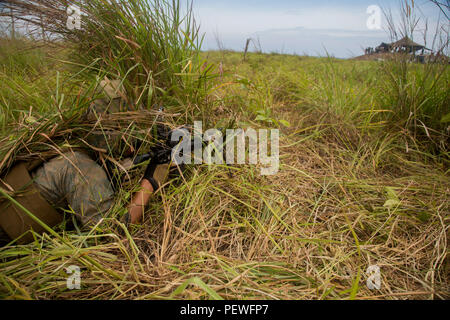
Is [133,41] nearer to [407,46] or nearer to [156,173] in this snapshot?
[156,173]

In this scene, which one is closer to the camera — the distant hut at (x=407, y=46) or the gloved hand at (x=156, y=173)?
the gloved hand at (x=156, y=173)

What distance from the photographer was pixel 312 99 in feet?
8.08

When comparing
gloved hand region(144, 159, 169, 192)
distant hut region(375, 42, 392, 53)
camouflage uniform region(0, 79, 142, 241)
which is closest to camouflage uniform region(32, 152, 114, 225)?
camouflage uniform region(0, 79, 142, 241)

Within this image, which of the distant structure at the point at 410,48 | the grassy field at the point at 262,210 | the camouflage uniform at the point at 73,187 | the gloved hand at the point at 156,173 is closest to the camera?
the grassy field at the point at 262,210

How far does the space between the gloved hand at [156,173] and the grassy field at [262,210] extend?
0.08 m

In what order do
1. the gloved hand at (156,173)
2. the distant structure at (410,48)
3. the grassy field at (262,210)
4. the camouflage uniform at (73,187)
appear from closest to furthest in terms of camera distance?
1. the grassy field at (262,210)
2. the camouflage uniform at (73,187)
3. the gloved hand at (156,173)
4. the distant structure at (410,48)

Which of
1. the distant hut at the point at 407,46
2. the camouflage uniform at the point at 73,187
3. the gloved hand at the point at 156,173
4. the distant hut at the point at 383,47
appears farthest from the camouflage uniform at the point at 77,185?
the distant hut at the point at 383,47

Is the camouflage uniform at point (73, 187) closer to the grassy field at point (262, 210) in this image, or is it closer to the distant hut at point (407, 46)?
the grassy field at point (262, 210)

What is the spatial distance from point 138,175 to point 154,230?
16.4 inches

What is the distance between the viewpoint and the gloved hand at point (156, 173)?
141 cm

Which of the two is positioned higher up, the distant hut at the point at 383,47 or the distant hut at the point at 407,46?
the distant hut at the point at 383,47

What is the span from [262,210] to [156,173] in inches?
29.2

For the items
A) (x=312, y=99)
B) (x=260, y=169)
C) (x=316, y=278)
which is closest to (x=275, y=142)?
(x=260, y=169)
